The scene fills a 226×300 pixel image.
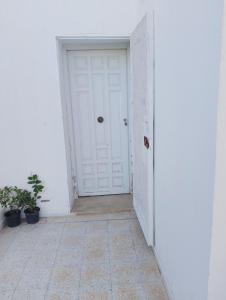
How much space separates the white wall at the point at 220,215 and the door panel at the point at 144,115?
1.01m

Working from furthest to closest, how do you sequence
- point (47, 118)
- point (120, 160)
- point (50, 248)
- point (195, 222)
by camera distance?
1. point (120, 160)
2. point (47, 118)
3. point (50, 248)
4. point (195, 222)

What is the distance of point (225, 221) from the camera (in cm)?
101

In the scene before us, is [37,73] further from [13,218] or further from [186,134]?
[186,134]

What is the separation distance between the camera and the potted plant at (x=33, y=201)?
107 inches

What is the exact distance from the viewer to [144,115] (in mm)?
2127

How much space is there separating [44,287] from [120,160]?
1.82 meters

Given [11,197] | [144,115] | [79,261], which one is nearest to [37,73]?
[144,115]

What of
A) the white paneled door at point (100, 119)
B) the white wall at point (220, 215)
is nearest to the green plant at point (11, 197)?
the white paneled door at point (100, 119)

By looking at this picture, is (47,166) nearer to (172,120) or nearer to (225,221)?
(172,120)

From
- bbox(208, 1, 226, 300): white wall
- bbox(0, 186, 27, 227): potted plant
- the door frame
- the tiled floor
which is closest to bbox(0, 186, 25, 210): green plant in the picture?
bbox(0, 186, 27, 227): potted plant

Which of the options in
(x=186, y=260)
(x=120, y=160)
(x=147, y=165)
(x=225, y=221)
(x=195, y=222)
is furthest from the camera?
(x=120, y=160)

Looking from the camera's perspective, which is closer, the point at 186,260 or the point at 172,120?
the point at 186,260

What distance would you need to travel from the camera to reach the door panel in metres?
1.90

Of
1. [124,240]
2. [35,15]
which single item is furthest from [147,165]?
[35,15]
